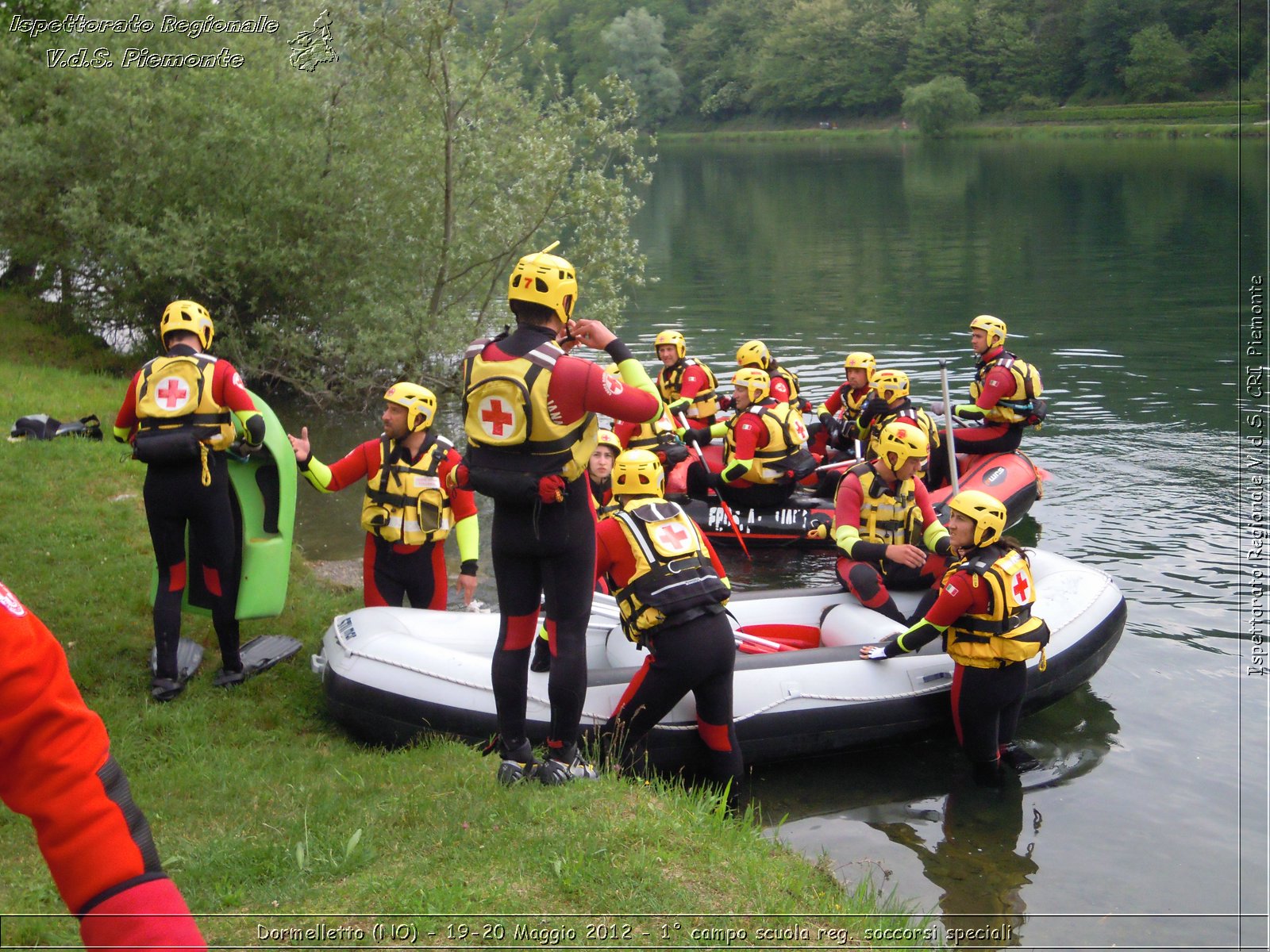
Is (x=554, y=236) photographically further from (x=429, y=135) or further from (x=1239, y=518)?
(x=1239, y=518)

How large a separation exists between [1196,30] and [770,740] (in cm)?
5974

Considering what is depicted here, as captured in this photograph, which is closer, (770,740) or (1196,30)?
(770,740)

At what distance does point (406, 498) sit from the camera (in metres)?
7.12

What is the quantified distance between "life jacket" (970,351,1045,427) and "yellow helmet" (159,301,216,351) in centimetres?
768

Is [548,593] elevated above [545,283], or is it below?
below

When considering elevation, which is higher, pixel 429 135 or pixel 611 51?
pixel 611 51

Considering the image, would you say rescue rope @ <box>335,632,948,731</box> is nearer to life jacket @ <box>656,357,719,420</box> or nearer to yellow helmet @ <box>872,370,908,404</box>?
yellow helmet @ <box>872,370,908,404</box>

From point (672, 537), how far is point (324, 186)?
10881 millimetres

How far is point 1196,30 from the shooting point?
56.0m

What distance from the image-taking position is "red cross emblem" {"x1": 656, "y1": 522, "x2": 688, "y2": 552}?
229 inches

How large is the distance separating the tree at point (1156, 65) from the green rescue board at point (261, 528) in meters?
59.2

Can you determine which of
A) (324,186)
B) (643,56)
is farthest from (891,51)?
(324,186)

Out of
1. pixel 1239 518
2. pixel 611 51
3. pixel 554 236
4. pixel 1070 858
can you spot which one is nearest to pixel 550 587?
pixel 1070 858

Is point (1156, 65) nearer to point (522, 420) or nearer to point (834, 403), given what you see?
point (834, 403)
